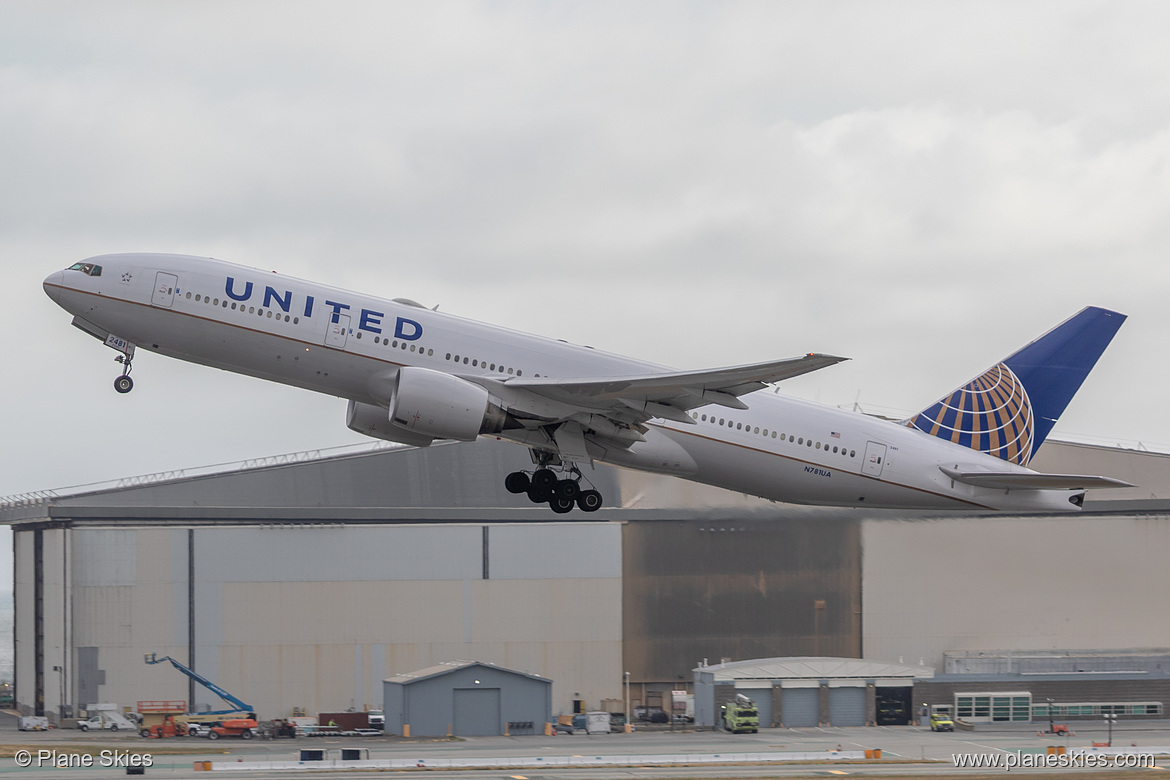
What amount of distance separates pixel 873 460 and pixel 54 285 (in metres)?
21.1

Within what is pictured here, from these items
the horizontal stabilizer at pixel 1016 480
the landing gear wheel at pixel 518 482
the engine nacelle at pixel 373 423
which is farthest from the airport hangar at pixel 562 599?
the engine nacelle at pixel 373 423

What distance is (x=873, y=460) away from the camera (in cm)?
3609

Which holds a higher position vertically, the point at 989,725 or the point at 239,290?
the point at 239,290

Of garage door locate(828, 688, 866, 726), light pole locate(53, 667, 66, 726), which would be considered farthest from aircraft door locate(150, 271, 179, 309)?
garage door locate(828, 688, 866, 726)

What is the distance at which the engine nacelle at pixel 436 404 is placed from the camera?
103 feet

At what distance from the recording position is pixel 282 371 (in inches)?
1273

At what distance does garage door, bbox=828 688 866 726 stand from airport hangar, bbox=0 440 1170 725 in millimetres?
459

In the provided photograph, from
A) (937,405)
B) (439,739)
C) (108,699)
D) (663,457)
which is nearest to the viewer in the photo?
(663,457)

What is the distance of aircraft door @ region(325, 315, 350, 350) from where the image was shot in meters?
32.1

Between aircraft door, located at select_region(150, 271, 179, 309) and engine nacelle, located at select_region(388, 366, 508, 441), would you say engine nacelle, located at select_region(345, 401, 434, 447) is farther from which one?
aircraft door, located at select_region(150, 271, 179, 309)

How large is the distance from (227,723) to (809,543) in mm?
25505

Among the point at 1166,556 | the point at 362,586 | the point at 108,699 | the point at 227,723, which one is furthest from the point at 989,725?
the point at 108,699

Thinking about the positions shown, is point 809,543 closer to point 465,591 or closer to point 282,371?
point 465,591

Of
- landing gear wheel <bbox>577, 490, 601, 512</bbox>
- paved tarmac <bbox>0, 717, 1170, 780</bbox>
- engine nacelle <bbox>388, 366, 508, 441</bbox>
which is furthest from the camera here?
paved tarmac <bbox>0, 717, 1170, 780</bbox>
